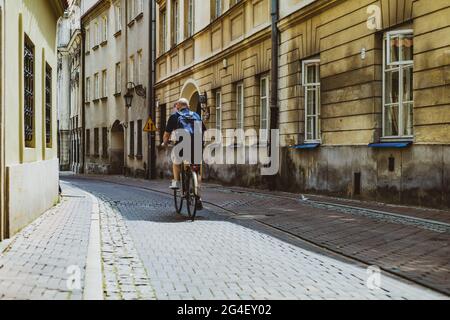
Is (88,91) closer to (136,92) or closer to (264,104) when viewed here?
(136,92)

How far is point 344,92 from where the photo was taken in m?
14.8

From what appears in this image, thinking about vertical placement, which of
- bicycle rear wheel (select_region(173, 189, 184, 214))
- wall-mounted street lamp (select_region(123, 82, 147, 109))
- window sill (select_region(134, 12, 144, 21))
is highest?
window sill (select_region(134, 12, 144, 21))

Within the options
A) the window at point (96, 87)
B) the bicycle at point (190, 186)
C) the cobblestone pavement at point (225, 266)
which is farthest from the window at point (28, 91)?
the window at point (96, 87)

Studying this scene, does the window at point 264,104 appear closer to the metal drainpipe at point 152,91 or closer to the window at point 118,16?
the metal drainpipe at point 152,91

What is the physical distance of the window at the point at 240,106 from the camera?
21.3 m

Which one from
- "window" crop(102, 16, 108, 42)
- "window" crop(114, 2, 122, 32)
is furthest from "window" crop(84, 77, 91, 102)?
"window" crop(114, 2, 122, 32)

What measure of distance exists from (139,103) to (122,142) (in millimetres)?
5473

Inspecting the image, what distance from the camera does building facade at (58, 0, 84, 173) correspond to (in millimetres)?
49547

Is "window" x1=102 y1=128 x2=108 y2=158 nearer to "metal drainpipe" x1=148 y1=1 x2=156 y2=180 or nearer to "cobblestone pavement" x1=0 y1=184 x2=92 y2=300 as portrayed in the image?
"metal drainpipe" x1=148 y1=1 x2=156 y2=180

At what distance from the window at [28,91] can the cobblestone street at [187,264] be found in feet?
4.62

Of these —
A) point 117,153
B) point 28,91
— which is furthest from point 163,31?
point 28,91

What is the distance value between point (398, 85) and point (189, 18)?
15052mm

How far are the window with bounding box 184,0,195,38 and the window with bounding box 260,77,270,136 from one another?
7367 mm
